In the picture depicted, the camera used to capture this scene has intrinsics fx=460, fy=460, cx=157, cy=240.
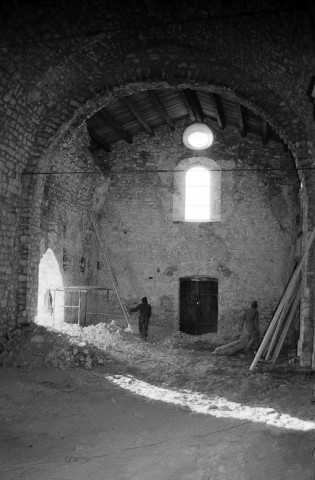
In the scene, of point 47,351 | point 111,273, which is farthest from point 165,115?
point 47,351

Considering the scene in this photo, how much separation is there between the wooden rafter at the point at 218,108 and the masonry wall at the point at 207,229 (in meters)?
0.64

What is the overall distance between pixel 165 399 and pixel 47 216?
6.47 metres

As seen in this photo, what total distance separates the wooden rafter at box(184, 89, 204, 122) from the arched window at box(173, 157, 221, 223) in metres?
1.27

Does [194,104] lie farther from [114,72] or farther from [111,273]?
[111,273]

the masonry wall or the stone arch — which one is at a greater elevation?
the masonry wall

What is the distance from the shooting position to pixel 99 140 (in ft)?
43.7

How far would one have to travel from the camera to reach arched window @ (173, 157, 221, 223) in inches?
551

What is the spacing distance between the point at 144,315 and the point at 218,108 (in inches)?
235

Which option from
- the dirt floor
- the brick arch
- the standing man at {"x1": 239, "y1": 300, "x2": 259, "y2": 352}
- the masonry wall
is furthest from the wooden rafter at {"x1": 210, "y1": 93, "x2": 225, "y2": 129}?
the dirt floor

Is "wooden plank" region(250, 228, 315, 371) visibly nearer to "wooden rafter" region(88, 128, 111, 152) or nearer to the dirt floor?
the dirt floor

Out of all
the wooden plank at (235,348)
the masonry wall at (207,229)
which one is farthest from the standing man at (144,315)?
the wooden plank at (235,348)

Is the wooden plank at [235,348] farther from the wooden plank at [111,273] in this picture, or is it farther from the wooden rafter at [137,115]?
the wooden rafter at [137,115]

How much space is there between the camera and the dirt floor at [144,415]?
4328mm

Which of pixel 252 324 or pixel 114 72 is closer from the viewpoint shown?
pixel 114 72
